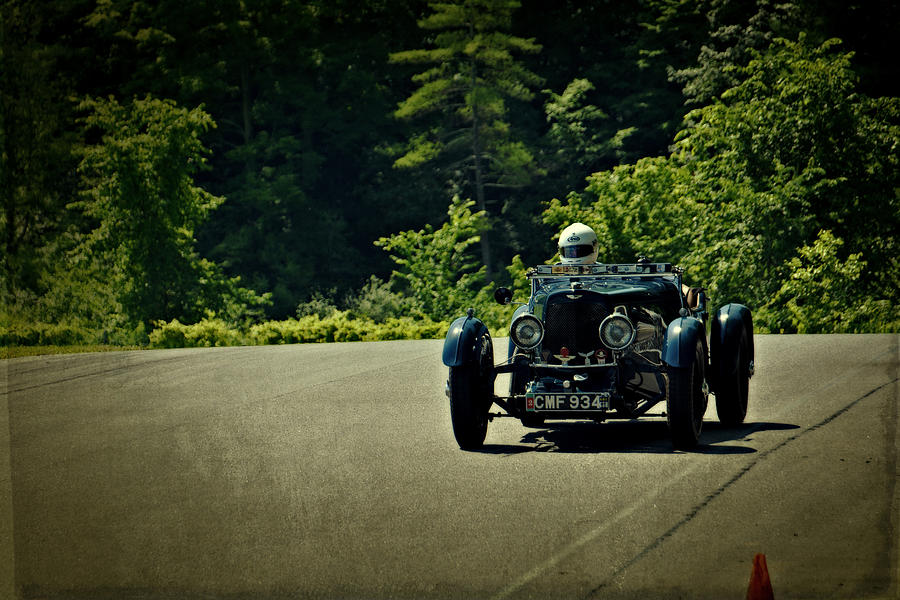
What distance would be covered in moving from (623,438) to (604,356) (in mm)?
874

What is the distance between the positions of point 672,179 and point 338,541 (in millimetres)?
29932

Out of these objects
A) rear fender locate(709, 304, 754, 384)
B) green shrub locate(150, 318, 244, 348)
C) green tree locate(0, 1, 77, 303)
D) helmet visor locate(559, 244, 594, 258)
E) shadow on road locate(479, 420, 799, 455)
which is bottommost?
green shrub locate(150, 318, 244, 348)

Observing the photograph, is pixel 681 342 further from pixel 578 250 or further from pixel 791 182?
pixel 791 182

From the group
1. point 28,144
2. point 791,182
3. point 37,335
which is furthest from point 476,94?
point 37,335

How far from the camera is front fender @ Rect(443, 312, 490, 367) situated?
9641 mm

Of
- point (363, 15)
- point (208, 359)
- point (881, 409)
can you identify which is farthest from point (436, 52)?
point (881, 409)

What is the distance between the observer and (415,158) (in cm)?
5381

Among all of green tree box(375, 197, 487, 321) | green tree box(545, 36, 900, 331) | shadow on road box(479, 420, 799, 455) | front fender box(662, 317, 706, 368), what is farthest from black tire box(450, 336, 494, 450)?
green tree box(375, 197, 487, 321)

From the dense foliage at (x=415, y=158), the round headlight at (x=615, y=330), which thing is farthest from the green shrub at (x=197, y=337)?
the round headlight at (x=615, y=330)

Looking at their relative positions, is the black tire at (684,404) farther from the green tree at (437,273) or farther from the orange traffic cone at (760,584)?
the green tree at (437,273)

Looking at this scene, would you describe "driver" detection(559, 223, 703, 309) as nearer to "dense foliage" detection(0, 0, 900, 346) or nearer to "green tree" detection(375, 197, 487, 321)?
"dense foliage" detection(0, 0, 900, 346)

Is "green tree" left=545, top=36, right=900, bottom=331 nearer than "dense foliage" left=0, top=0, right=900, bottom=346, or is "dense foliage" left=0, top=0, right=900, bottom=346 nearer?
"green tree" left=545, top=36, right=900, bottom=331

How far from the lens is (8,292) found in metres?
38.4

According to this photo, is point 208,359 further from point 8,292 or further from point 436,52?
point 436,52
